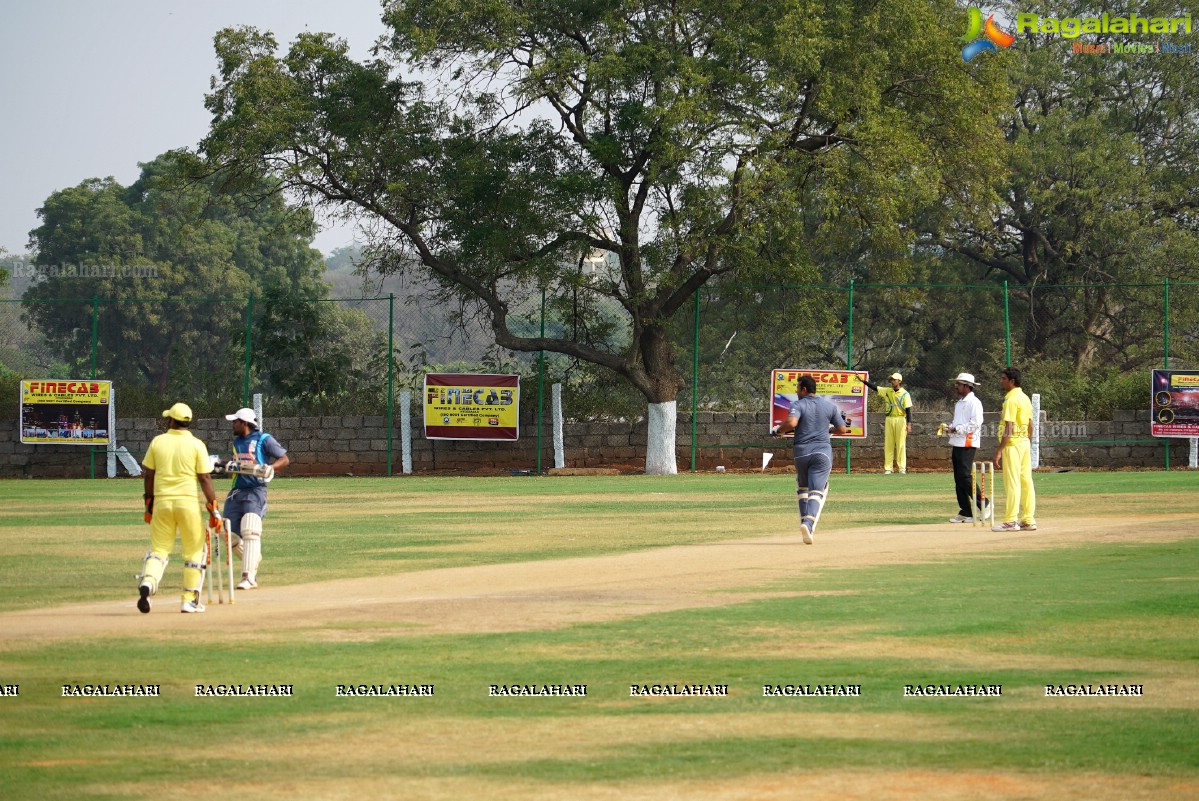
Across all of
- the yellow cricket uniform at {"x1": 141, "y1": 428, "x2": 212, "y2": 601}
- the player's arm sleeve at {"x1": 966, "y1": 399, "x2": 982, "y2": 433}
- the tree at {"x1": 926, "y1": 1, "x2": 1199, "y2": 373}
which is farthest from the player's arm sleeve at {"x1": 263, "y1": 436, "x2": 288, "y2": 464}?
the tree at {"x1": 926, "y1": 1, "x2": 1199, "y2": 373}

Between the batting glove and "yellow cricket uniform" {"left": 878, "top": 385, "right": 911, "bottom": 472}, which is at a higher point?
"yellow cricket uniform" {"left": 878, "top": 385, "right": 911, "bottom": 472}

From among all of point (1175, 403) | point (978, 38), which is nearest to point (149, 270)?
point (978, 38)

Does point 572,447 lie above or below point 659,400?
below

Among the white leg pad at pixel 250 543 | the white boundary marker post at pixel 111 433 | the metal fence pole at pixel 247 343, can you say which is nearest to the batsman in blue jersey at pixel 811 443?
the white leg pad at pixel 250 543

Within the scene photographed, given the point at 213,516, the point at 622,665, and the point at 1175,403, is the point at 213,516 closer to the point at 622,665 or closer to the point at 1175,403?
the point at 622,665

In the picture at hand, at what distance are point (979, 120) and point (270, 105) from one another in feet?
53.4

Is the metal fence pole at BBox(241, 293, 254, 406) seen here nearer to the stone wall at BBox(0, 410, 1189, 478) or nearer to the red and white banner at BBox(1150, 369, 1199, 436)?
the stone wall at BBox(0, 410, 1189, 478)

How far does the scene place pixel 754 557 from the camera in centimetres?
1686

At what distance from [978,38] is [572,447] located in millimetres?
13583

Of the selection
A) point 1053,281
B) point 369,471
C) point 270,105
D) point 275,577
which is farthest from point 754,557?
point 1053,281

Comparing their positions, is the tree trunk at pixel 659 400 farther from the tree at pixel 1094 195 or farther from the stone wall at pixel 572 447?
the tree at pixel 1094 195

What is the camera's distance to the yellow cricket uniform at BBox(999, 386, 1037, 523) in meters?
19.3

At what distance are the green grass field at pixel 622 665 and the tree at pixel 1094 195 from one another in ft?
106

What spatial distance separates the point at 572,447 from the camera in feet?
122
